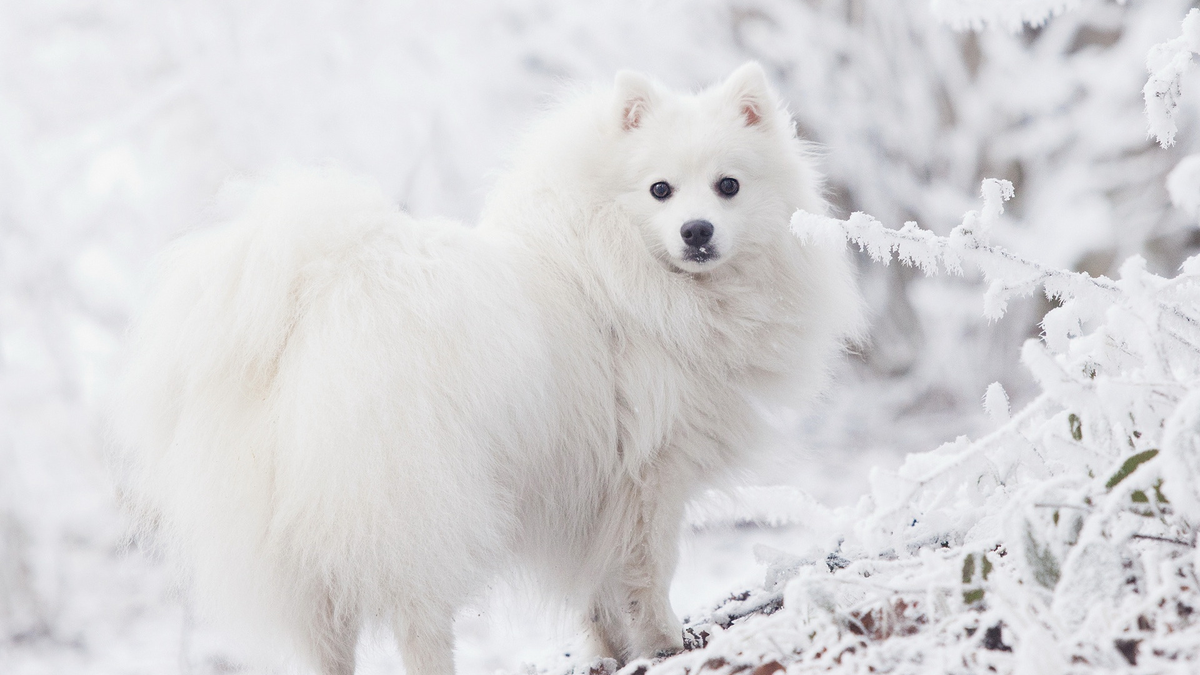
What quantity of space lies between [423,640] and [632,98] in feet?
4.95

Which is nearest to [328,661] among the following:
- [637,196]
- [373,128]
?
[637,196]

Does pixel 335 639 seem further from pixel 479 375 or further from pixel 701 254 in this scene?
pixel 701 254

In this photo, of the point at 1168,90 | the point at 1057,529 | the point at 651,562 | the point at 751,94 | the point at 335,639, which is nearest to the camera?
the point at 1057,529

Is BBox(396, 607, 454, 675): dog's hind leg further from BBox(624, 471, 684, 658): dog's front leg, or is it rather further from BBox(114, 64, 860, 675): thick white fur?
BBox(624, 471, 684, 658): dog's front leg

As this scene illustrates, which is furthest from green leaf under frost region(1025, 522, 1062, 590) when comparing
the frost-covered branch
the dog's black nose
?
the dog's black nose

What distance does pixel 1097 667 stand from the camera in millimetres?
1170

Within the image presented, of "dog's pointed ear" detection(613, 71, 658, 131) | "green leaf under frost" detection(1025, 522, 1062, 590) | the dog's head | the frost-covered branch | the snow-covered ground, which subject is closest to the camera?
"green leaf under frost" detection(1025, 522, 1062, 590)

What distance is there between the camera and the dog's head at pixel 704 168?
2559 millimetres

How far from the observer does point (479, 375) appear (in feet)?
6.64

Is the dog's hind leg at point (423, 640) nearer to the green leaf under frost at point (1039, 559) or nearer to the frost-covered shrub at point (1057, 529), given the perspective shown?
the frost-covered shrub at point (1057, 529)

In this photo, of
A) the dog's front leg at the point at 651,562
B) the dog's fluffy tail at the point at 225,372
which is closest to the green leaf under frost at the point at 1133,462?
the dog's front leg at the point at 651,562

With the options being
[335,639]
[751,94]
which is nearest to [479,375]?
[335,639]

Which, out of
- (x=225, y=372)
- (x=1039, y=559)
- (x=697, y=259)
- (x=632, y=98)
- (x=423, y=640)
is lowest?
(x=423, y=640)

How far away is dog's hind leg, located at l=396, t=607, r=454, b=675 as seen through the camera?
2012 mm
